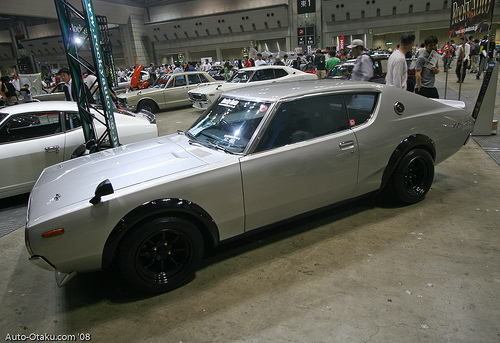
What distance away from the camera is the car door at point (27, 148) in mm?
4668

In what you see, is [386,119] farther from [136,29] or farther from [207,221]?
[136,29]

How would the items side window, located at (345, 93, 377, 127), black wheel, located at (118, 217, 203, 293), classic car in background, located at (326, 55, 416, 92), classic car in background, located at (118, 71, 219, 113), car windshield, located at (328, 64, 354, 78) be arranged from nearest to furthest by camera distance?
black wheel, located at (118, 217, 203, 293) → side window, located at (345, 93, 377, 127) → car windshield, located at (328, 64, 354, 78) → classic car in background, located at (326, 55, 416, 92) → classic car in background, located at (118, 71, 219, 113)

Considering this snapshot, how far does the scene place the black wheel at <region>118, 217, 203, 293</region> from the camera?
2.55 meters

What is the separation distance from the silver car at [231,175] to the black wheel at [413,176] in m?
0.01

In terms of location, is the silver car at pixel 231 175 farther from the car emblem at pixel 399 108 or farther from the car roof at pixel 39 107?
the car roof at pixel 39 107

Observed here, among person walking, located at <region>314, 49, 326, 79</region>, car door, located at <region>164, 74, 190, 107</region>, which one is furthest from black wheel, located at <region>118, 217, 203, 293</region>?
person walking, located at <region>314, 49, 326, 79</region>

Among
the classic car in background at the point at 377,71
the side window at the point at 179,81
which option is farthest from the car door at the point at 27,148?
the side window at the point at 179,81

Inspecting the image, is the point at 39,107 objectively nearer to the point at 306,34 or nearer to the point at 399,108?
the point at 399,108

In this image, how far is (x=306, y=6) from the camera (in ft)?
115

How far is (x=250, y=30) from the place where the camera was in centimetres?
3919

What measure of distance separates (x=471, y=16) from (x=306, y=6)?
31.4m

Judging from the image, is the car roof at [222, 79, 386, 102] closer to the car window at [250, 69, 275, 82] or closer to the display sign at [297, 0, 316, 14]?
the car window at [250, 69, 275, 82]

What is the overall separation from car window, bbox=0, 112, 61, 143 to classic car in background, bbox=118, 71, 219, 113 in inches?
295

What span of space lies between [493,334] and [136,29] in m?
45.4
